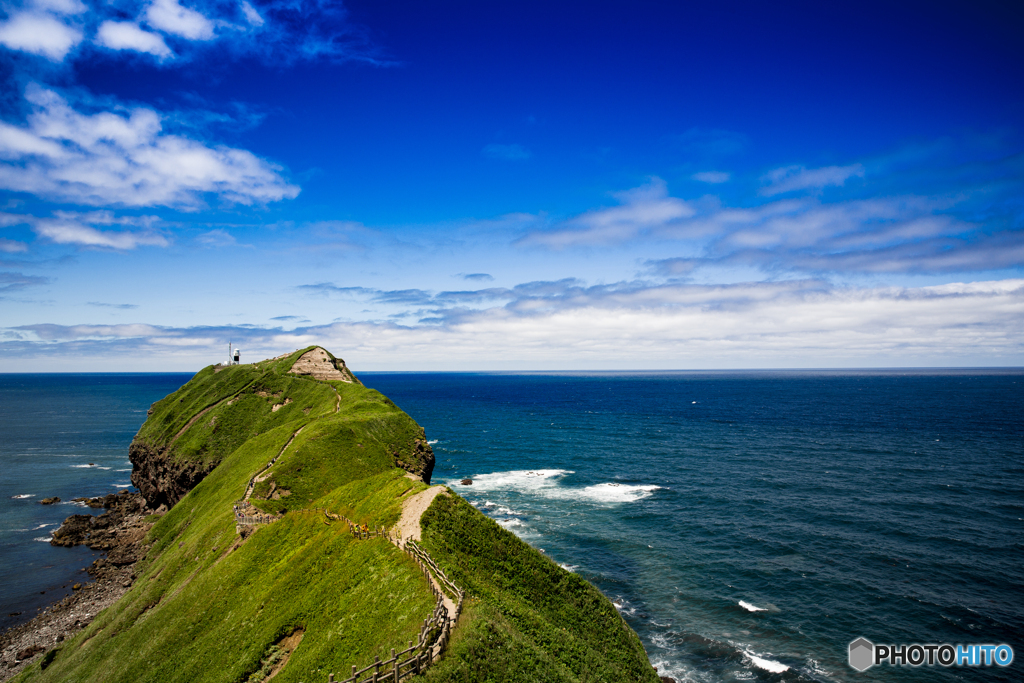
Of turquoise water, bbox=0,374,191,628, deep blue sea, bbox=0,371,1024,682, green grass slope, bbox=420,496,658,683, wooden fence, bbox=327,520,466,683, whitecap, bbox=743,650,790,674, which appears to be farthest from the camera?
turquoise water, bbox=0,374,191,628

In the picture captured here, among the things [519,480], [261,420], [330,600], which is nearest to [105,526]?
[261,420]

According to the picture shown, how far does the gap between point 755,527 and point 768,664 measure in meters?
28.4

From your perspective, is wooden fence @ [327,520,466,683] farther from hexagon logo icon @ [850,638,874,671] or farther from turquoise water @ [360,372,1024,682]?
hexagon logo icon @ [850,638,874,671]

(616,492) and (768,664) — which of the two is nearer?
(768,664)

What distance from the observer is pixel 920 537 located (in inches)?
2315

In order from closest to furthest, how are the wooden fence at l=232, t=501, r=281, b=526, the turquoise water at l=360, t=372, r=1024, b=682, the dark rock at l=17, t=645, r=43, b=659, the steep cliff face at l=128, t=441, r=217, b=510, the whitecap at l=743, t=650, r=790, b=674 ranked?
the whitecap at l=743, t=650, r=790, b=674
the turquoise water at l=360, t=372, r=1024, b=682
the dark rock at l=17, t=645, r=43, b=659
the wooden fence at l=232, t=501, r=281, b=526
the steep cliff face at l=128, t=441, r=217, b=510

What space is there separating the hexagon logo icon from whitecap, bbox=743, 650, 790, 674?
19.1ft

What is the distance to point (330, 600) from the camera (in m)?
28.3

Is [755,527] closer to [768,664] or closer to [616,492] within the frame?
[616,492]

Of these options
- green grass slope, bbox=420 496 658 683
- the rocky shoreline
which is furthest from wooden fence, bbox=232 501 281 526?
green grass slope, bbox=420 496 658 683

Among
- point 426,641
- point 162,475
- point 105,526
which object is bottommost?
point 105,526

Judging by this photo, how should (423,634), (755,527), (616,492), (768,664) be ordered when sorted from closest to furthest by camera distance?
(423,634) → (768,664) → (755,527) → (616,492)

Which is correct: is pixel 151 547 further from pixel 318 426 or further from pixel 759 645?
pixel 759 645

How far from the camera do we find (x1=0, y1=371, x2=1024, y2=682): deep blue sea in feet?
138
